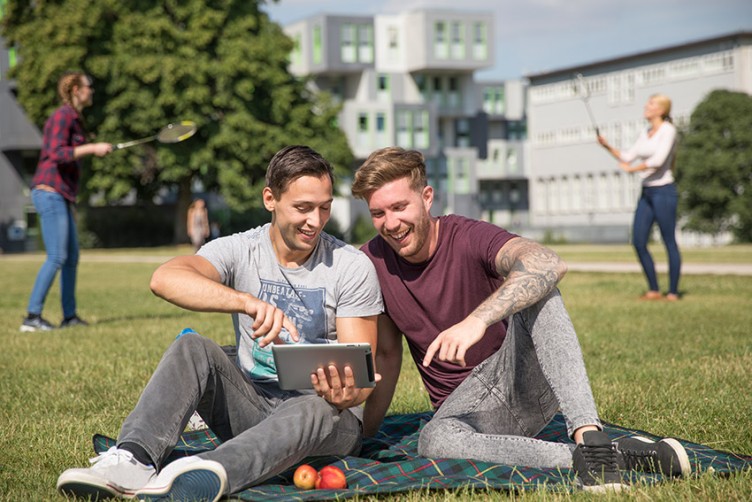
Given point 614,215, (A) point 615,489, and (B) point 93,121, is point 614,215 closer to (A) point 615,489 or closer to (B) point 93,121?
(B) point 93,121

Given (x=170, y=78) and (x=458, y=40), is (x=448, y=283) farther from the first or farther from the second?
(x=458, y=40)

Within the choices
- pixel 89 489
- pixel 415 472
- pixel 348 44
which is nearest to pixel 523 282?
pixel 415 472

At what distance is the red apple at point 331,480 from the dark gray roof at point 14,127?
5518 cm

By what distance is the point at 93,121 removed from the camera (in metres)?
41.9

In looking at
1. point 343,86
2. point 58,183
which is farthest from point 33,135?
point 58,183

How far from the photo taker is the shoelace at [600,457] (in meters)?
4.04

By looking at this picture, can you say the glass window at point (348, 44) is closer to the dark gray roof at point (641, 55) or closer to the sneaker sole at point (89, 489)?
the dark gray roof at point (641, 55)

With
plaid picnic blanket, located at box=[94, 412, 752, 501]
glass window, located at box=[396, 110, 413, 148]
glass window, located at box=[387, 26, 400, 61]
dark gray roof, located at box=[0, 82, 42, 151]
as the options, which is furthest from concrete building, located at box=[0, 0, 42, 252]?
plaid picnic blanket, located at box=[94, 412, 752, 501]

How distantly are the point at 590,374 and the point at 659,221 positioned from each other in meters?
5.34

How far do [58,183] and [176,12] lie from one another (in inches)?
1323

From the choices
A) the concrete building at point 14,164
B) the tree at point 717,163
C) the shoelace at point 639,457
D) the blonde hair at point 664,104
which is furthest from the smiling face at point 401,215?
the concrete building at point 14,164

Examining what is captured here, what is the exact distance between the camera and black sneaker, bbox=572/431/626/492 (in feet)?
13.0

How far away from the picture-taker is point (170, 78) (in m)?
40.9

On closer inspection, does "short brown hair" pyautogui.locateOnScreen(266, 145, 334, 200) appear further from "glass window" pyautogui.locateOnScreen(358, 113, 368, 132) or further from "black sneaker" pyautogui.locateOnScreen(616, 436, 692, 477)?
"glass window" pyautogui.locateOnScreen(358, 113, 368, 132)
